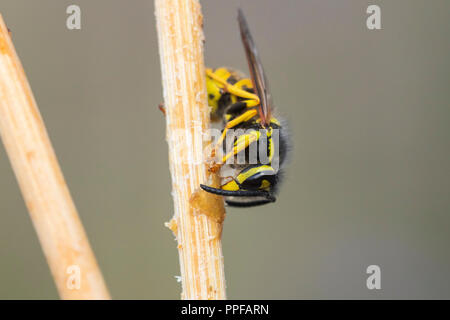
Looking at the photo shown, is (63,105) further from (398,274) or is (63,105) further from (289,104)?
(398,274)

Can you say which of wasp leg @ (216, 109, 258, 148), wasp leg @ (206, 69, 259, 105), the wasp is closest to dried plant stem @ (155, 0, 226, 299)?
the wasp

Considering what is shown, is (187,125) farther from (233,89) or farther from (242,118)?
(233,89)

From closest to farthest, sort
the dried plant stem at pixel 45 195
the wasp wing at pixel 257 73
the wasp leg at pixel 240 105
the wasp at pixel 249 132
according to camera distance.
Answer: the dried plant stem at pixel 45 195, the wasp at pixel 249 132, the wasp wing at pixel 257 73, the wasp leg at pixel 240 105

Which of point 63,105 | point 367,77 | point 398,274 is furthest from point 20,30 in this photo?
point 398,274

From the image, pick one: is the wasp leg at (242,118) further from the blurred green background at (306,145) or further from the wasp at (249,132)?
the blurred green background at (306,145)

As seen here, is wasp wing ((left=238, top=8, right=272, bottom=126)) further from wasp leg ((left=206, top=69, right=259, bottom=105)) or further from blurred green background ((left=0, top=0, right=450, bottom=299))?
blurred green background ((left=0, top=0, right=450, bottom=299))

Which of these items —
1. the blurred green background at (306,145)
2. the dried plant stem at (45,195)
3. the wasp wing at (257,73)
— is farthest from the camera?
the blurred green background at (306,145)

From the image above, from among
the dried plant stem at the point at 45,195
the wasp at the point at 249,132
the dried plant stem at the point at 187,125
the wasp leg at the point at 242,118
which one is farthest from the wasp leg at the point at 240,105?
the dried plant stem at the point at 45,195
